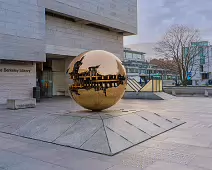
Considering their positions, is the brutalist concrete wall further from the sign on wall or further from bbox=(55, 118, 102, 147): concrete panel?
bbox=(55, 118, 102, 147): concrete panel

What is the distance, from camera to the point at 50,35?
2448cm

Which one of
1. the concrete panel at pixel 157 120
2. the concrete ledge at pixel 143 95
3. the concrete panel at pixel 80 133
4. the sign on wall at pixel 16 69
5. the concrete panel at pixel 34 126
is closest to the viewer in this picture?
the concrete panel at pixel 80 133

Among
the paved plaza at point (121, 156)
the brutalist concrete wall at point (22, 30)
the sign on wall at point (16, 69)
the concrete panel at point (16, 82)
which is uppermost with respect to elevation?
the brutalist concrete wall at point (22, 30)

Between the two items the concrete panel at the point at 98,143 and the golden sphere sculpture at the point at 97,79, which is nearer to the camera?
the concrete panel at the point at 98,143

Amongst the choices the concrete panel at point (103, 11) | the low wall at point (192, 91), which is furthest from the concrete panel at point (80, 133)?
the low wall at point (192, 91)

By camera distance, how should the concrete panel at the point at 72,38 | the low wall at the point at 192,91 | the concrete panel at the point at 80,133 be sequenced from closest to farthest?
the concrete panel at the point at 80,133 < the concrete panel at the point at 72,38 < the low wall at the point at 192,91

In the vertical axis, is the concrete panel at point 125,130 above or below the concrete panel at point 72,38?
below

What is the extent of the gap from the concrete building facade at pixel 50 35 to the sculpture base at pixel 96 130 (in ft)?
43.4

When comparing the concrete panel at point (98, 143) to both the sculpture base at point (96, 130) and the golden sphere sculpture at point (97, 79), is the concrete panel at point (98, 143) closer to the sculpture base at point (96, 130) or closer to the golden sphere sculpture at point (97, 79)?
the sculpture base at point (96, 130)

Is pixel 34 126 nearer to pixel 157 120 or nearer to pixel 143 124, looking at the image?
pixel 143 124

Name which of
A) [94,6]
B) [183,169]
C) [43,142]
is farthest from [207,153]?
[94,6]

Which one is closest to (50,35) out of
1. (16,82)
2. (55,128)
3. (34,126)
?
(16,82)

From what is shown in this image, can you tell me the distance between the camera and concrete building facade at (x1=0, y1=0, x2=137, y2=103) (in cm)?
2012

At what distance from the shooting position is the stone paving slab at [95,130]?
21.0 feet
